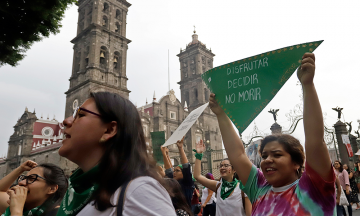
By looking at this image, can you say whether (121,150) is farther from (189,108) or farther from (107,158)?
(189,108)

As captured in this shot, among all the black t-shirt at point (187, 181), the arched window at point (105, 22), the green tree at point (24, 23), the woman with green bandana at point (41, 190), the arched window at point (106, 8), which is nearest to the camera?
the woman with green bandana at point (41, 190)

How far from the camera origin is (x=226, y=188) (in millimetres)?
3887

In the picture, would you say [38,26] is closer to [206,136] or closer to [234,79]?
[234,79]

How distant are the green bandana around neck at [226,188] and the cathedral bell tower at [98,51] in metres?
24.4

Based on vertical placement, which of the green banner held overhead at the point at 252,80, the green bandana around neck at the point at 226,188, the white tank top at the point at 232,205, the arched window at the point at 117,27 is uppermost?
the arched window at the point at 117,27

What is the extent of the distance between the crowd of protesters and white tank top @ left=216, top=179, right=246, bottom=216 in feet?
5.30

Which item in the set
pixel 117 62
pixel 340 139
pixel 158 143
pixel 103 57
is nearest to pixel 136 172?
pixel 158 143

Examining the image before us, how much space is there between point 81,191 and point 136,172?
0.33 metres

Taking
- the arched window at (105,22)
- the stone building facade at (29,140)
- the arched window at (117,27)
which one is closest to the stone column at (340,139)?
the arched window at (117,27)

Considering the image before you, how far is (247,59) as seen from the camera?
2.24 metres

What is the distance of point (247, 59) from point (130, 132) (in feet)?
4.53

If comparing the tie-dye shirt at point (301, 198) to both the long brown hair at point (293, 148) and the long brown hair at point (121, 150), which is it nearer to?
the long brown hair at point (293, 148)

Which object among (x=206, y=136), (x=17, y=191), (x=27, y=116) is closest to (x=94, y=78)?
(x=27, y=116)

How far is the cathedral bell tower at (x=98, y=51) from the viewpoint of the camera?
27.8m
